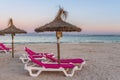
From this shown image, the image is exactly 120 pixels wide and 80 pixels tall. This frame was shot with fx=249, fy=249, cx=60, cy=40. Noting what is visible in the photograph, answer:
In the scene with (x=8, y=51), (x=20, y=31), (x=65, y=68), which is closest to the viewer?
(x=65, y=68)

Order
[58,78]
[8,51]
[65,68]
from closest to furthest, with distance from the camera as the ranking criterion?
[58,78]
[65,68]
[8,51]

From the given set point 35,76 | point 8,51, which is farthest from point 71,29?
point 8,51

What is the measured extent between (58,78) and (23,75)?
1.23 metres

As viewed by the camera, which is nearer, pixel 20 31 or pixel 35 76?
pixel 35 76

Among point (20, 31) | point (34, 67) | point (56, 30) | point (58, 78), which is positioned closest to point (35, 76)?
point (34, 67)

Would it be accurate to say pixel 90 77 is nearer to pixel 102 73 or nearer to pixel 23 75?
pixel 102 73

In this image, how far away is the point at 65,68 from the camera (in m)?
8.27

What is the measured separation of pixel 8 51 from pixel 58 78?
8930 millimetres

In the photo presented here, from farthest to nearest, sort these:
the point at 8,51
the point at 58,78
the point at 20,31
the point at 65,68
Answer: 1. the point at 8,51
2. the point at 20,31
3. the point at 65,68
4. the point at 58,78

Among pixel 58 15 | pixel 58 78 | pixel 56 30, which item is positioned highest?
pixel 58 15

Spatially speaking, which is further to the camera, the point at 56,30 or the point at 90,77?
the point at 56,30

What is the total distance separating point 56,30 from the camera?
8.27m

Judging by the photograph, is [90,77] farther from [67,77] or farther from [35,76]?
[35,76]

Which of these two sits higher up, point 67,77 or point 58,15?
point 58,15
